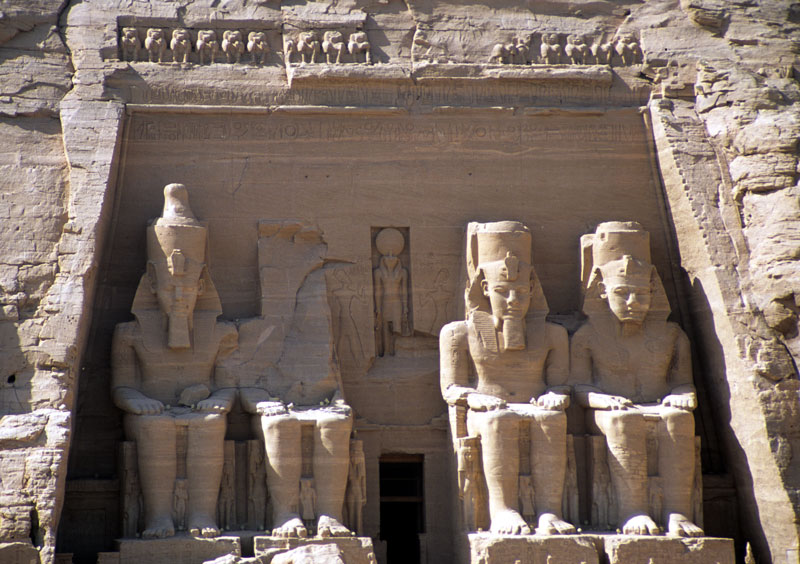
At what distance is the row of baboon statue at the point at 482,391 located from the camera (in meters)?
10.9

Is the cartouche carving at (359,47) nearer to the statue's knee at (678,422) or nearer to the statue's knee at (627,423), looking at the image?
the statue's knee at (627,423)

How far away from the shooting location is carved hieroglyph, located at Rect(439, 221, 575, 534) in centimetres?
1101

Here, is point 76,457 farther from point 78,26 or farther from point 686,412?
point 686,412

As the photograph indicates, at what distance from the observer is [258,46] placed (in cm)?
1216

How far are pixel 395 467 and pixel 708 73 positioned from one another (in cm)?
465

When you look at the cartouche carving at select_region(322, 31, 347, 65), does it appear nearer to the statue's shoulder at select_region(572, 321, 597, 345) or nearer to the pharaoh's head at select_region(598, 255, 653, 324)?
the pharaoh's head at select_region(598, 255, 653, 324)

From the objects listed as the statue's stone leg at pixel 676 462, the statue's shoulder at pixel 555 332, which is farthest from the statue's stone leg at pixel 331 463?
the statue's stone leg at pixel 676 462

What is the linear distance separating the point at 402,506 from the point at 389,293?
2.20 m

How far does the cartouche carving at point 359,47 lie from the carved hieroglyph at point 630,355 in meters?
2.61

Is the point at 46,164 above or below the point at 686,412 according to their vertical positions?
above

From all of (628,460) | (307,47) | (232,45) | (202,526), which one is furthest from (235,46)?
(628,460)

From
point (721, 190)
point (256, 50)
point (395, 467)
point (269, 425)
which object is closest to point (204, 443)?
point (269, 425)

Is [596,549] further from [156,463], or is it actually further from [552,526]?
[156,463]

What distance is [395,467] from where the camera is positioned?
12.3 meters
